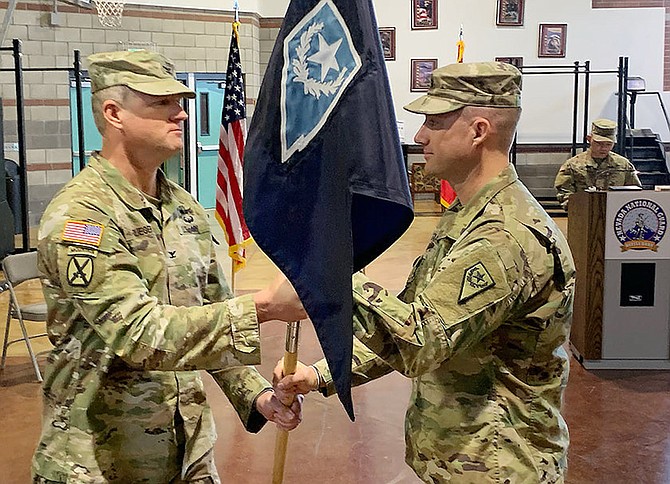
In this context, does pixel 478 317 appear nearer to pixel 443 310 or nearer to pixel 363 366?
pixel 443 310

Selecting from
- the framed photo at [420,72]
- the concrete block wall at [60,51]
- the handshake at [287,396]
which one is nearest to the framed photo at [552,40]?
the framed photo at [420,72]

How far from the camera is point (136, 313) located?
171 centimetres

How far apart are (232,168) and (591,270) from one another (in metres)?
2.79

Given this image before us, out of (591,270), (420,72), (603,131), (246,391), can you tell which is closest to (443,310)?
(246,391)

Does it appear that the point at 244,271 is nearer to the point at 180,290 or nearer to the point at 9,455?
the point at 9,455

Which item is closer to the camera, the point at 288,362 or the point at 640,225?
the point at 288,362

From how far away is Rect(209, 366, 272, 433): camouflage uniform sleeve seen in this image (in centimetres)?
217

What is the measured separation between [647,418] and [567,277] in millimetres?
3431

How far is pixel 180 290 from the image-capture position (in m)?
2.03

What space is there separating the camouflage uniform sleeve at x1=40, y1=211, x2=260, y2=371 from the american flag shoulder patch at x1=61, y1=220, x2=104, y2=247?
13mm

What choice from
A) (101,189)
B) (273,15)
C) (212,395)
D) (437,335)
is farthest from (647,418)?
(273,15)

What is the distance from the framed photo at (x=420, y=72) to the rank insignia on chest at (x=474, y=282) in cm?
1431

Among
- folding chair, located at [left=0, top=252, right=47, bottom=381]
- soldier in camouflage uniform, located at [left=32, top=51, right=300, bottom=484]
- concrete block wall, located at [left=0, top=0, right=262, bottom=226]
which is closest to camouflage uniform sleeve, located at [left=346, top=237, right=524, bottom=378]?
soldier in camouflage uniform, located at [left=32, top=51, right=300, bottom=484]

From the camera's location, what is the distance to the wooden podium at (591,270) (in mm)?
5695
